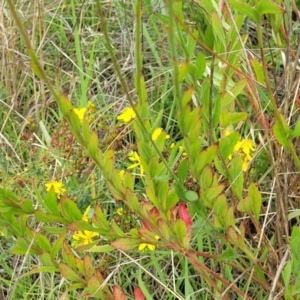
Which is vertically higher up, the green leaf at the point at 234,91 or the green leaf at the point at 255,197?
the green leaf at the point at 234,91

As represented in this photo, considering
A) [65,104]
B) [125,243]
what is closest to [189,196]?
[125,243]

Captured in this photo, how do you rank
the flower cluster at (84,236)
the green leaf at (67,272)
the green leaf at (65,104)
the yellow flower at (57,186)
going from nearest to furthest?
1. the green leaf at (65,104)
2. the green leaf at (67,272)
3. the flower cluster at (84,236)
4. the yellow flower at (57,186)

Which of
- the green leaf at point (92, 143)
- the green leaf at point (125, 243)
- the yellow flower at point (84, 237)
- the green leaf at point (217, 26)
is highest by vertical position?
the green leaf at point (217, 26)

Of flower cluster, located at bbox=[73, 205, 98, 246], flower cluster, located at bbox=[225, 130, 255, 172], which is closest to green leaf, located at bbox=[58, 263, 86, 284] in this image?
flower cluster, located at bbox=[73, 205, 98, 246]

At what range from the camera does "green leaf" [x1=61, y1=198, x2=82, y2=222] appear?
0.99 m

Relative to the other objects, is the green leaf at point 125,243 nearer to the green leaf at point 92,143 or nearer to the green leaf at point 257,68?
the green leaf at point 92,143

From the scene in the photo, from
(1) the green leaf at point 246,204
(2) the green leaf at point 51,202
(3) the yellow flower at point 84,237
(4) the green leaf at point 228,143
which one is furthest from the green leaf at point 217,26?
(3) the yellow flower at point 84,237

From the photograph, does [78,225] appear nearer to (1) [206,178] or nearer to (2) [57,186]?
A: (1) [206,178]

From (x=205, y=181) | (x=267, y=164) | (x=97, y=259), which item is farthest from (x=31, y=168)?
(x=205, y=181)

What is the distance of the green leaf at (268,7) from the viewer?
2.96ft

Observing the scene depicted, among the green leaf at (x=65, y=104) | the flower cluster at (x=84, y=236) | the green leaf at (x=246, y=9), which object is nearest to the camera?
the green leaf at (x=65, y=104)

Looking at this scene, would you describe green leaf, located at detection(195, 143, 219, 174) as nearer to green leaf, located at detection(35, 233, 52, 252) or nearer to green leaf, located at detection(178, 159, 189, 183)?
green leaf, located at detection(178, 159, 189, 183)

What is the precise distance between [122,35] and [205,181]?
3.84 ft

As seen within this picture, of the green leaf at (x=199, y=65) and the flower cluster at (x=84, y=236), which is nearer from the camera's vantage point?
the green leaf at (x=199, y=65)
